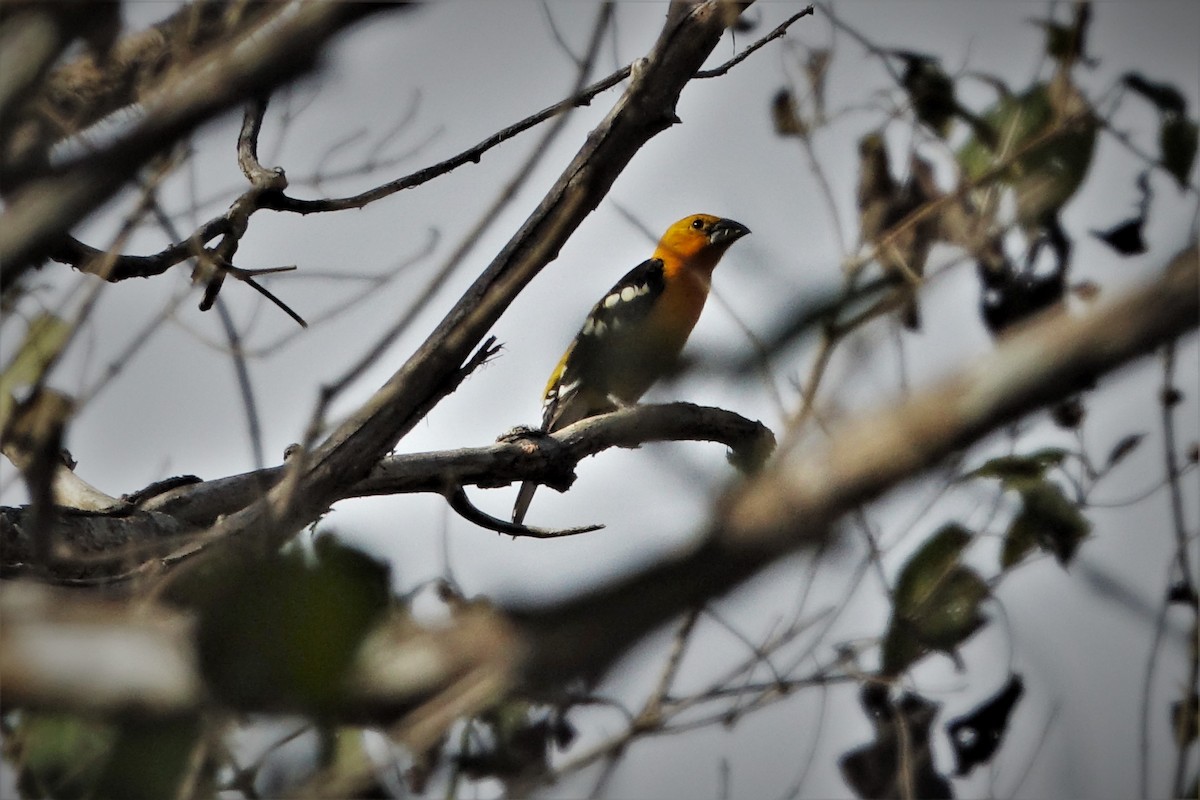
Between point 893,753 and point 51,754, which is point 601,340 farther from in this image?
point 51,754

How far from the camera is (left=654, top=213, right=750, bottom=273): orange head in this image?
7.40 metres

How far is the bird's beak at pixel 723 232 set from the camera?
7.36 meters

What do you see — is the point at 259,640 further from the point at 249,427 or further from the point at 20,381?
the point at 20,381

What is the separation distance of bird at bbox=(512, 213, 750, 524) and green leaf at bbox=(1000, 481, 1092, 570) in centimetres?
254

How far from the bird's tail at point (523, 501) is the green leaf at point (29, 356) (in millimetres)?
2558

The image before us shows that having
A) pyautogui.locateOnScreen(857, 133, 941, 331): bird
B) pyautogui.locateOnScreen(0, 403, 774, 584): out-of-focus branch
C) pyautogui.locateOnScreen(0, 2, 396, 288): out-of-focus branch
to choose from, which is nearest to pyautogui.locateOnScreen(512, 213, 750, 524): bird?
pyautogui.locateOnScreen(0, 403, 774, 584): out-of-focus branch

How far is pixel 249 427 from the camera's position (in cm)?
227

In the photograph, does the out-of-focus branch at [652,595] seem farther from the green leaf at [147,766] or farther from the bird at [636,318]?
the bird at [636,318]

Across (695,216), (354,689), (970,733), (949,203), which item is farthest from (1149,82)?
(695,216)

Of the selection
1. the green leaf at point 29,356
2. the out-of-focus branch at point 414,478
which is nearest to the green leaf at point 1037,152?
the out-of-focus branch at point 414,478

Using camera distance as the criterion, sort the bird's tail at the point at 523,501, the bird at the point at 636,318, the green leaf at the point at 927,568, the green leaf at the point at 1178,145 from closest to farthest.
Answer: the green leaf at the point at 927,568 < the green leaf at the point at 1178,145 < the bird's tail at the point at 523,501 < the bird at the point at 636,318

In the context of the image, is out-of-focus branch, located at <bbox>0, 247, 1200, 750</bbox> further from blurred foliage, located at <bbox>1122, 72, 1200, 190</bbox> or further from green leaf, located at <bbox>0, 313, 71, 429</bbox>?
blurred foliage, located at <bbox>1122, 72, 1200, 190</bbox>

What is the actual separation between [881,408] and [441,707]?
0.51 metres

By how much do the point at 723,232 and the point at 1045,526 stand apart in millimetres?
4499
